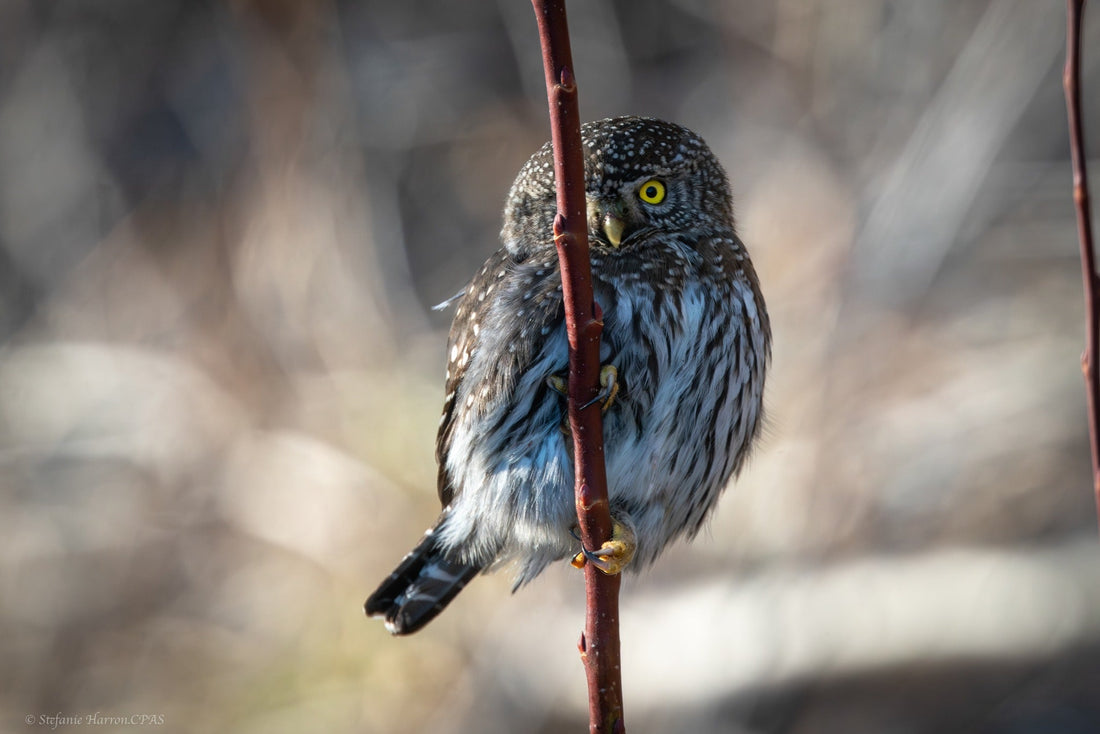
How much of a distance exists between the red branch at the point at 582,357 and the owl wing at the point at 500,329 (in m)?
0.52

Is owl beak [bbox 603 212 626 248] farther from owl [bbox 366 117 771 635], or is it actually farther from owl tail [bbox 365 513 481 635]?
owl tail [bbox 365 513 481 635]

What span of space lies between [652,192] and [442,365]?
15.0ft

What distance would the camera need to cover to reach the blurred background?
17.6 ft

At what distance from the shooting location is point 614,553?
2369mm

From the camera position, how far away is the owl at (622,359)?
8.70 ft

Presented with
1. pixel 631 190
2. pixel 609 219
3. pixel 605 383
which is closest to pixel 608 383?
pixel 605 383

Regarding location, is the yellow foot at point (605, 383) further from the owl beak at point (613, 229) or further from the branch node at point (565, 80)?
the branch node at point (565, 80)

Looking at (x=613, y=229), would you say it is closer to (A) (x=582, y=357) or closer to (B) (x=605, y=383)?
(B) (x=605, y=383)

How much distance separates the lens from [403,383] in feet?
23.9

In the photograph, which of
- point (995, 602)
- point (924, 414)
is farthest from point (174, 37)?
point (995, 602)

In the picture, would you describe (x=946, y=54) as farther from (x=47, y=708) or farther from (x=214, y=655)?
(x=47, y=708)

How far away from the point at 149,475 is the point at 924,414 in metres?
5.45

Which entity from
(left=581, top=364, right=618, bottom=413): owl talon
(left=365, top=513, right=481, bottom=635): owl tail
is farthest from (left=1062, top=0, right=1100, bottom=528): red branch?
(left=365, top=513, right=481, bottom=635): owl tail

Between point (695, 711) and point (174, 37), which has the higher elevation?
point (174, 37)
